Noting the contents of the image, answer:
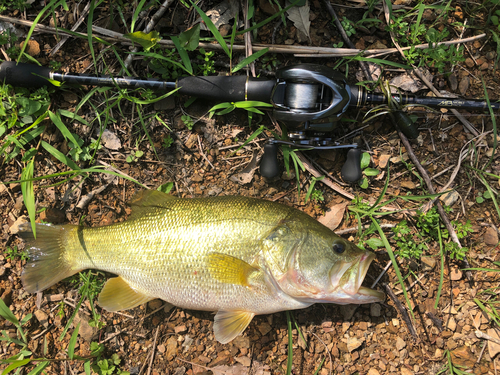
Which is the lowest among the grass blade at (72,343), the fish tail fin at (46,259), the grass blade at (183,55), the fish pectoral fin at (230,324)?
the grass blade at (72,343)

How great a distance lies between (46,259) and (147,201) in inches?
43.0

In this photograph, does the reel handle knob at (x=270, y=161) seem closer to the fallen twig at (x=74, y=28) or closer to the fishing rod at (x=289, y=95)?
the fishing rod at (x=289, y=95)

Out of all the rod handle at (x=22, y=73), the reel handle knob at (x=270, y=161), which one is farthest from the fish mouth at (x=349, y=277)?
the rod handle at (x=22, y=73)

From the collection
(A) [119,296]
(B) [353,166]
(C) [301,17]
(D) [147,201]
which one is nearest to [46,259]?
(A) [119,296]

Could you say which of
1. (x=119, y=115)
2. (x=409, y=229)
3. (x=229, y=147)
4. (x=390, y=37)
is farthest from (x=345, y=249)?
(x=119, y=115)

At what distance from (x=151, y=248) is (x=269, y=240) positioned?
0.99 metres

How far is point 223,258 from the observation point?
262 centimetres

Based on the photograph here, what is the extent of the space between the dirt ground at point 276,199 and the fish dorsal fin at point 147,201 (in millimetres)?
292

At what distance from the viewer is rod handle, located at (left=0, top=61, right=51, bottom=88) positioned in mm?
2955

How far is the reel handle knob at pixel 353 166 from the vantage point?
302cm

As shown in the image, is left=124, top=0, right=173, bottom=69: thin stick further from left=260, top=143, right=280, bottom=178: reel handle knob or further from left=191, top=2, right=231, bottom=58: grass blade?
left=260, top=143, right=280, bottom=178: reel handle knob

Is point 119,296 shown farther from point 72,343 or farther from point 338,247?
point 338,247

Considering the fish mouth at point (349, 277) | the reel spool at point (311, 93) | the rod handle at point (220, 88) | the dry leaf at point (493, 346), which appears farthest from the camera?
the dry leaf at point (493, 346)

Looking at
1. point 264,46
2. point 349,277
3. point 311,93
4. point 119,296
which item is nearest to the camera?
point 349,277
